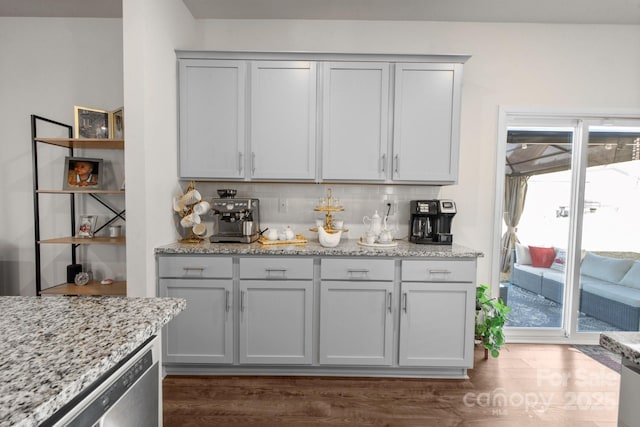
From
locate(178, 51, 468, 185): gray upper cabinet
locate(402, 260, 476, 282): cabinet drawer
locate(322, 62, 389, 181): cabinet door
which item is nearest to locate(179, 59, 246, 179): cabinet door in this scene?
locate(178, 51, 468, 185): gray upper cabinet

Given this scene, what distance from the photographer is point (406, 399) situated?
2100 millimetres

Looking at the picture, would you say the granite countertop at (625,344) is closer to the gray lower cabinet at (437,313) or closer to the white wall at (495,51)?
the gray lower cabinet at (437,313)

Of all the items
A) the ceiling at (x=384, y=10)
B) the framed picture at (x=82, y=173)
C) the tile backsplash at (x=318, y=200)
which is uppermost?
the ceiling at (x=384, y=10)

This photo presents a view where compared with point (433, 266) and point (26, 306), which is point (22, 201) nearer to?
point (26, 306)

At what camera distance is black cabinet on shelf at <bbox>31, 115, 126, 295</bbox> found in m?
2.30

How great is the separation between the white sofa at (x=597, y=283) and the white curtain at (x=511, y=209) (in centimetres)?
9

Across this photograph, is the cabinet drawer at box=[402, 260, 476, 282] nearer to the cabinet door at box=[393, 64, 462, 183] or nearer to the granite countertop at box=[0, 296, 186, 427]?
the cabinet door at box=[393, 64, 462, 183]

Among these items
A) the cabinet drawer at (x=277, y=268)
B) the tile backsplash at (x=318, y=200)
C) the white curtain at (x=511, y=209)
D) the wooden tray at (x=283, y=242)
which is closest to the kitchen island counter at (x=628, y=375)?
the cabinet drawer at (x=277, y=268)

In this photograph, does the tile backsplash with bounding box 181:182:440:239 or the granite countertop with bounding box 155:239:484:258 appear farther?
the tile backsplash with bounding box 181:182:440:239

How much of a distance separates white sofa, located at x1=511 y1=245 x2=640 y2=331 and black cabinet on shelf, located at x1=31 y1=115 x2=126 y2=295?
3483mm

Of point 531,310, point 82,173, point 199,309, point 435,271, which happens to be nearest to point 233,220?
point 199,309

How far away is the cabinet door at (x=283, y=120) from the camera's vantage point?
2.46 meters

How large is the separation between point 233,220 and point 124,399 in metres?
1.72

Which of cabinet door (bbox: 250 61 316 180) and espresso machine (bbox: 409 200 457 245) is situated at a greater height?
cabinet door (bbox: 250 61 316 180)
